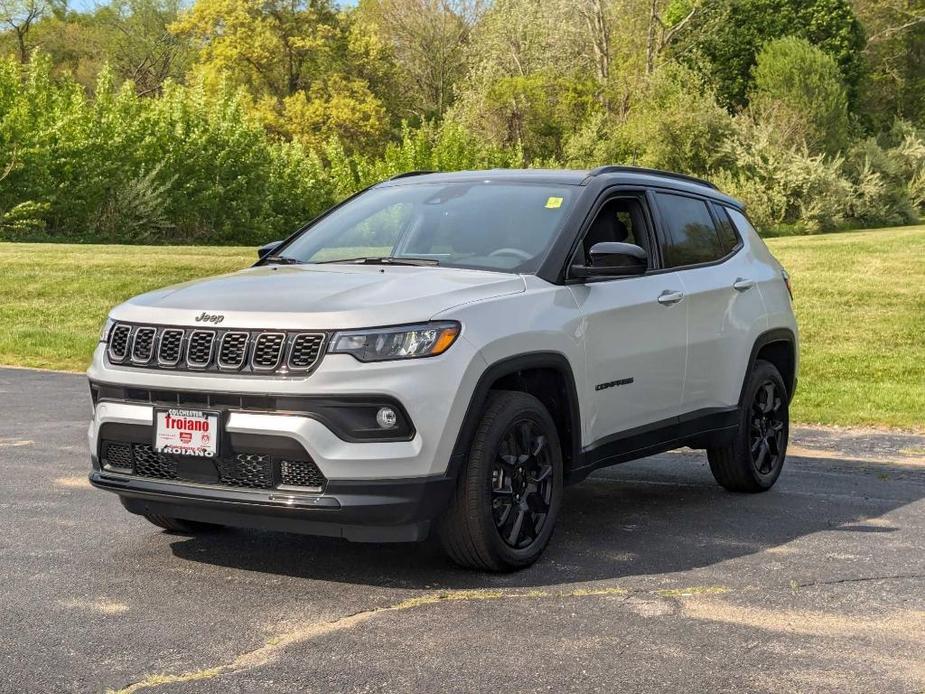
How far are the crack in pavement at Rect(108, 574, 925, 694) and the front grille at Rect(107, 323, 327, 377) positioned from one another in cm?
100

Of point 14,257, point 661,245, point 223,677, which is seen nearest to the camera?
point 223,677

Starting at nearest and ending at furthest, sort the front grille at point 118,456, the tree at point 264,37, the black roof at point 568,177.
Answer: the front grille at point 118,456, the black roof at point 568,177, the tree at point 264,37

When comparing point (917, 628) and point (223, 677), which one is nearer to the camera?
point (223, 677)

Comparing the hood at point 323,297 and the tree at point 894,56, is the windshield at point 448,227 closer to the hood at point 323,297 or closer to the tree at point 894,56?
the hood at point 323,297

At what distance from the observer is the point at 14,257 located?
2759cm

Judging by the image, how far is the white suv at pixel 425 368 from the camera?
5.56 m

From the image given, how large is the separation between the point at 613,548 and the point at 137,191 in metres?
30.9

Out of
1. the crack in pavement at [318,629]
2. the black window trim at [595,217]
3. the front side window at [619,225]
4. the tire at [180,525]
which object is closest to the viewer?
the crack in pavement at [318,629]

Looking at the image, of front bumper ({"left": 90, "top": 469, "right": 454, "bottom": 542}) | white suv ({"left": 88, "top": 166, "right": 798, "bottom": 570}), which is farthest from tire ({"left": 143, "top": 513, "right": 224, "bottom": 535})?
front bumper ({"left": 90, "top": 469, "right": 454, "bottom": 542})

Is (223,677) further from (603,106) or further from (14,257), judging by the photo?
(603,106)

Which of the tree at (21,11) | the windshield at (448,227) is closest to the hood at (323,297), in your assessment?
the windshield at (448,227)

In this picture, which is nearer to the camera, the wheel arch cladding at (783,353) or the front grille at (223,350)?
the front grille at (223,350)

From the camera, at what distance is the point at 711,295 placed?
7.79 m

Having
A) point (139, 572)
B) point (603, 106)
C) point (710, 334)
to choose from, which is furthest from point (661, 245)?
point (603, 106)
